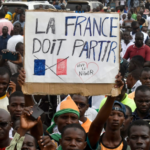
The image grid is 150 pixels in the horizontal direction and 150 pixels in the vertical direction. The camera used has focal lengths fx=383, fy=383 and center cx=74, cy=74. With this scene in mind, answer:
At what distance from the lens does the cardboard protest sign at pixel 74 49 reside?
11.2ft

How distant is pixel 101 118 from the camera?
3533 mm

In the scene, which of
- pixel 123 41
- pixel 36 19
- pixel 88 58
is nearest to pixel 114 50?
pixel 88 58

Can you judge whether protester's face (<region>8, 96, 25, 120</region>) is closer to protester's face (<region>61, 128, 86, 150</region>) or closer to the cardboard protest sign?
protester's face (<region>61, 128, 86, 150</region>)

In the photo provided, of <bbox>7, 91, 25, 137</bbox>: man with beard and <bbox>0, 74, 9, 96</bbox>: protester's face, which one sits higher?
<bbox>0, 74, 9, 96</bbox>: protester's face

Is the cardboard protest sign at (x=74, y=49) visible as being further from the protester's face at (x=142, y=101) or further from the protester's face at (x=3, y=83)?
the protester's face at (x=3, y=83)

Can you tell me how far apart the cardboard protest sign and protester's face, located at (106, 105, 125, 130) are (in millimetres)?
775

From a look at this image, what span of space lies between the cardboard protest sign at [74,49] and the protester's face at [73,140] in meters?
0.42

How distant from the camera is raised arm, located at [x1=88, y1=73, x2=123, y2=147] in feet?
11.3

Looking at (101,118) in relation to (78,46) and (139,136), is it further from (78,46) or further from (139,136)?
(78,46)

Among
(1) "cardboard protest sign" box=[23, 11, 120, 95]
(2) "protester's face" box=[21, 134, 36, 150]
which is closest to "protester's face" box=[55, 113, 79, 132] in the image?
(2) "protester's face" box=[21, 134, 36, 150]

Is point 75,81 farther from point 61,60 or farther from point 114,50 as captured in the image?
point 114,50

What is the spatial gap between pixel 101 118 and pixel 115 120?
62cm

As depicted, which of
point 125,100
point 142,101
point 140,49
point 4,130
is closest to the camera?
point 4,130

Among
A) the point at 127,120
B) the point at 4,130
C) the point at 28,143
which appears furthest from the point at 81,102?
the point at 28,143
